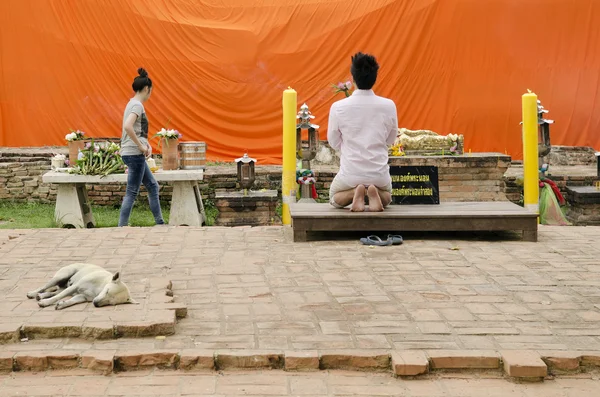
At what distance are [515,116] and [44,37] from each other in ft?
21.3

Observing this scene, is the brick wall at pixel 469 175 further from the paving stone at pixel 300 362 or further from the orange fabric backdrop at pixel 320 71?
the paving stone at pixel 300 362

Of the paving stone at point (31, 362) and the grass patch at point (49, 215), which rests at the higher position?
the grass patch at point (49, 215)

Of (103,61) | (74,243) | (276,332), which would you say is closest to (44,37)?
(103,61)

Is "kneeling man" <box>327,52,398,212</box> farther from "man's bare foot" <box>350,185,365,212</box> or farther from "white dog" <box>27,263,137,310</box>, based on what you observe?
"white dog" <box>27,263,137,310</box>

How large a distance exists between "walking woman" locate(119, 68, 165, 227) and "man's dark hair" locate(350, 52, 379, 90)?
80.8 inches

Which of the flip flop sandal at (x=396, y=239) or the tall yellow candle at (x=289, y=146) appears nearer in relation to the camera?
the flip flop sandal at (x=396, y=239)

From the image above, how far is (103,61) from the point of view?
39.0 ft

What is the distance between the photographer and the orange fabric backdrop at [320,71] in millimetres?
11875

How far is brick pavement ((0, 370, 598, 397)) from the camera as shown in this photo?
348 cm

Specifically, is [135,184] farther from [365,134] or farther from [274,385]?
[274,385]

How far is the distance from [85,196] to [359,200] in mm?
3601

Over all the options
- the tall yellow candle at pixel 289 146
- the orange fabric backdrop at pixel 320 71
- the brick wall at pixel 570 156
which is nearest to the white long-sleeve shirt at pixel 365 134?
the tall yellow candle at pixel 289 146

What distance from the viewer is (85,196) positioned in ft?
28.8

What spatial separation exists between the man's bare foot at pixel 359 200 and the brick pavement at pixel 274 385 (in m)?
2.68
